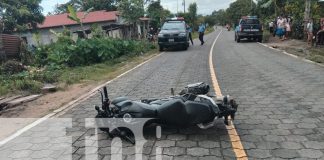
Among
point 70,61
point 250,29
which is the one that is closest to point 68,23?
point 250,29

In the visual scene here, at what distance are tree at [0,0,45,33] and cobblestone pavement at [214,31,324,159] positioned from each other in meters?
24.3

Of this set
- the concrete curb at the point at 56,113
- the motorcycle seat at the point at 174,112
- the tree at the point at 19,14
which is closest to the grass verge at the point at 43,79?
the concrete curb at the point at 56,113

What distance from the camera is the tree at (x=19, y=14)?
1181 inches

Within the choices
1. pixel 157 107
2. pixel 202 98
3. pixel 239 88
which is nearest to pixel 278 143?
pixel 202 98

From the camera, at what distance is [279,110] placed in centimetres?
653

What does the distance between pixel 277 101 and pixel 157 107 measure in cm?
316

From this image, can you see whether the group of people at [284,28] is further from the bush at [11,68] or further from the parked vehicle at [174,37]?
the bush at [11,68]

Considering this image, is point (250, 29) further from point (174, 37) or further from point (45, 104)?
point (45, 104)

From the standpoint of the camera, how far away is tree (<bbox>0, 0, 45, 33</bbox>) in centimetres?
3000

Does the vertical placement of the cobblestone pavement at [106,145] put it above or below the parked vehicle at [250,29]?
below

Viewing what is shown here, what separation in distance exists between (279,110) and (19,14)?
1166 inches

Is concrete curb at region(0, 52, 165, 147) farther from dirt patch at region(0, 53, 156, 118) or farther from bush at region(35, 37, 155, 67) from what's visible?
bush at region(35, 37, 155, 67)

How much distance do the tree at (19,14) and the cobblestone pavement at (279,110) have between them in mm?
24302

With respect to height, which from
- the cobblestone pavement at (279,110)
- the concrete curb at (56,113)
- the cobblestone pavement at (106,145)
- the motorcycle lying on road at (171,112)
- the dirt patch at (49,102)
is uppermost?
the motorcycle lying on road at (171,112)
